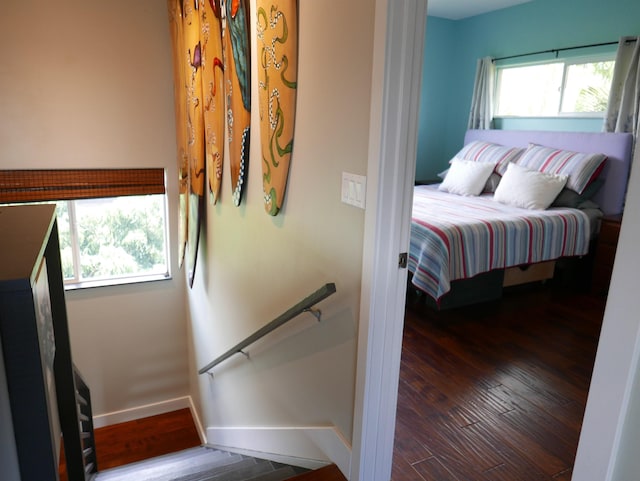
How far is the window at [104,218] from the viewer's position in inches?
148

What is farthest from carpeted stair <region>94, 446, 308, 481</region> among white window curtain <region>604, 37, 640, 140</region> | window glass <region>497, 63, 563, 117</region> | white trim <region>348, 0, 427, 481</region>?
window glass <region>497, 63, 563, 117</region>

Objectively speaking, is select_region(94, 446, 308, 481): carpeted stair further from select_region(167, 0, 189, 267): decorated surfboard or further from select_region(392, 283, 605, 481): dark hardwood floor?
select_region(167, 0, 189, 267): decorated surfboard

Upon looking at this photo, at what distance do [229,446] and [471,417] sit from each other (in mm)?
1804

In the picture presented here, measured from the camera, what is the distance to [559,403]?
7.34 ft

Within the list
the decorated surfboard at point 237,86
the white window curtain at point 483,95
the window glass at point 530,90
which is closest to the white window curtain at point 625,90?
the window glass at point 530,90

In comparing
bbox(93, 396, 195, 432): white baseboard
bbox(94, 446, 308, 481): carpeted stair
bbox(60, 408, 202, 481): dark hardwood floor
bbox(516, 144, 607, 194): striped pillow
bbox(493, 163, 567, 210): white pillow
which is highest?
bbox(516, 144, 607, 194): striped pillow

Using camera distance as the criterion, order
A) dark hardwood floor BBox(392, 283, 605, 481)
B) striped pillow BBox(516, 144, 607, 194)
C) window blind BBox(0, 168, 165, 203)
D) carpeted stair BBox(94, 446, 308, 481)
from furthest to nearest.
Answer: striped pillow BBox(516, 144, 607, 194)
window blind BBox(0, 168, 165, 203)
carpeted stair BBox(94, 446, 308, 481)
dark hardwood floor BBox(392, 283, 605, 481)

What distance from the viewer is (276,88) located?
184cm

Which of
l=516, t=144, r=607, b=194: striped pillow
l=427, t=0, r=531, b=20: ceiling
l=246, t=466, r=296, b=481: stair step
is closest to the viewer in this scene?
l=246, t=466, r=296, b=481: stair step

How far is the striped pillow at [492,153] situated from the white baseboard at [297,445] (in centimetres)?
320

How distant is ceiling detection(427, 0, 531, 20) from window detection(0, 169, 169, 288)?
11.0 ft

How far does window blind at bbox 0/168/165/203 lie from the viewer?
3.65 meters

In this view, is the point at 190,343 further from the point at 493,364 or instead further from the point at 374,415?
the point at 374,415

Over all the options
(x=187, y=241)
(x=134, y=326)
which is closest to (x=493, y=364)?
(x=187, y=241)
